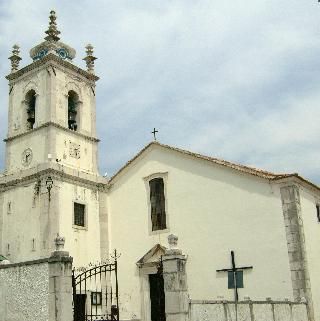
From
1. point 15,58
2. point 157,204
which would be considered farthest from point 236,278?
point 15,58

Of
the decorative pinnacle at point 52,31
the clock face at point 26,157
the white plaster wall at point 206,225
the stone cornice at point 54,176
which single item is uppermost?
the decorative pinnacle at point 52,31

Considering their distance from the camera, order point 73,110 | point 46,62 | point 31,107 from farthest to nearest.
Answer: point 73,110, point 31,107, point 46,62

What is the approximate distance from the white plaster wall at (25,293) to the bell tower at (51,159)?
579cm

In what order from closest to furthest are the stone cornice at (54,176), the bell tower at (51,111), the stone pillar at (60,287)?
1. the stone pillar at (60,287)
2. the stone cornice at (54,176)
3. the bell tower at (51,111)

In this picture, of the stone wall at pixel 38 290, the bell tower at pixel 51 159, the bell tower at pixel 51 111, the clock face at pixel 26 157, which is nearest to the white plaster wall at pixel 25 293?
the stone wall at pixel 38 290

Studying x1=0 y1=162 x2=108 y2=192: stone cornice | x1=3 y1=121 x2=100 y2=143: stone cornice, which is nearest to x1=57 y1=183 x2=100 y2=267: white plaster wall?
x1=0 y1=162 x2=108 y2=192: stone cornice

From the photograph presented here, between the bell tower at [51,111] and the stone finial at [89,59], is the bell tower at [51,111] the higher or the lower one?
the lower one

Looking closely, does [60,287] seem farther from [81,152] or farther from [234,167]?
[81,152]

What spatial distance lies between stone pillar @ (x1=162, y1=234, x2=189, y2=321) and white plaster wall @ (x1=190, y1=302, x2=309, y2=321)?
0.34 m

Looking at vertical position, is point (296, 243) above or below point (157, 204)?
below

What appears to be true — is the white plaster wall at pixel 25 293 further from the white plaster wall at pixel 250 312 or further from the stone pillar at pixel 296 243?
the stone pillar at pixel 296 243

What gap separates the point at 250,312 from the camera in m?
13.1

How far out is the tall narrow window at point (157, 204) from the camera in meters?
20.7

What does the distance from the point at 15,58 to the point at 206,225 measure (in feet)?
41.0
